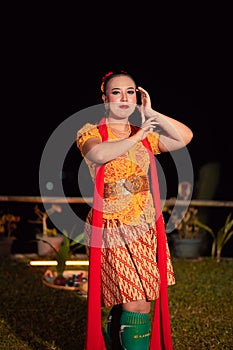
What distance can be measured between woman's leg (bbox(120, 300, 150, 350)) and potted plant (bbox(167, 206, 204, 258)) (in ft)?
14.1

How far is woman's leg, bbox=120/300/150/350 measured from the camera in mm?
2701

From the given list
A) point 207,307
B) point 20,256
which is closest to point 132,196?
point 207,307

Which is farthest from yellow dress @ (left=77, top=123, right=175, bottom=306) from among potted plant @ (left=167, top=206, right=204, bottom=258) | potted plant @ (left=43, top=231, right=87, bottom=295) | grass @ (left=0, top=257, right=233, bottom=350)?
potted plant @ (left=167, top=206, right=204, bottom=258)

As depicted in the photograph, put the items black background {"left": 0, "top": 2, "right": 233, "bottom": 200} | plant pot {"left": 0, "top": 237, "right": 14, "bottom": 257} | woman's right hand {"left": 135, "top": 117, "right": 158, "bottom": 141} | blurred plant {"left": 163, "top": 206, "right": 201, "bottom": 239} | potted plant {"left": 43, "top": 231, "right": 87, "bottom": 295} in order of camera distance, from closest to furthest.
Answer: woman's right hand {"left": 135, "top": 117, "right": 158, "bottom": 141}
potted plant {"left": 43, "top": 231, "right": 87, "bottom": 295}
plant pot {"left": 0, "top": 237, "right": 14, "bottom": 257}
blurred plant {"left": 163, "top": 206, "right": 201, "bottom": 239}
black background {"left": 0, "top": 2, "right": 233, "bottom": 200}

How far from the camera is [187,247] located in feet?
23.0

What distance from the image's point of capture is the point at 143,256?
9.00 feet

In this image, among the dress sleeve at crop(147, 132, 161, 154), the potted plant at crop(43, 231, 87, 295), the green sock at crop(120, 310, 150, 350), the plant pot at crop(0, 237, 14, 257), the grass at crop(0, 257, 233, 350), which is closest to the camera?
the green sock at crop(120, 310, 150, 350)

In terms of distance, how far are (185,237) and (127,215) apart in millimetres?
4565

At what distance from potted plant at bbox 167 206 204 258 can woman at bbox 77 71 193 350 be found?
423 cm

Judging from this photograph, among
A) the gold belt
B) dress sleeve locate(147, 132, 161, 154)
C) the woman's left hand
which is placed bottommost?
the gold belt

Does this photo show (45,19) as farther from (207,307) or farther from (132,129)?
(132,129)

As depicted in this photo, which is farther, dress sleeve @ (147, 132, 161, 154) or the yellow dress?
dress sleeve @ (147, 132, 161, 154)

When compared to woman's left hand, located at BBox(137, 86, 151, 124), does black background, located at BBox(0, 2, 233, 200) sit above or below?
above

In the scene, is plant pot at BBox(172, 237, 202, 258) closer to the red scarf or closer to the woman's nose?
the red scarf
